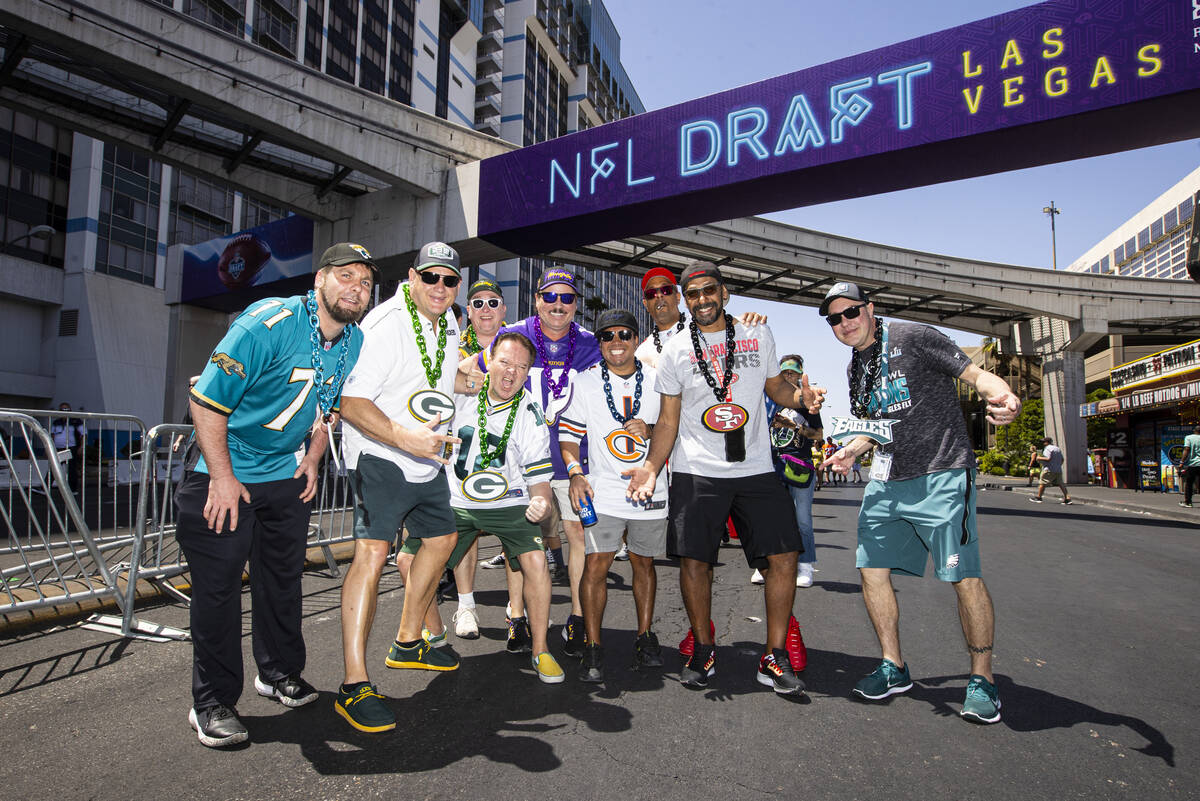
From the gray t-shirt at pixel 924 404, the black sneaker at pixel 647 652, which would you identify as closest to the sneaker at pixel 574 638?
the black sneaker at pixel 647 652

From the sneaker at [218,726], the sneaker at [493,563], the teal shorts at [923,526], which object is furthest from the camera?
the sneaker at [493,563]

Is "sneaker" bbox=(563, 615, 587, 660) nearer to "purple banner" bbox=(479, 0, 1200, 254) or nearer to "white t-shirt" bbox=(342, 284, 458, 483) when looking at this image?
"white t-shirt" bbox=(342, 284, 458, 483)

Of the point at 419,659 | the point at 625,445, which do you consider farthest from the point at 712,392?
the point at 419,659

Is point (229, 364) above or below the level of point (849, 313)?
below

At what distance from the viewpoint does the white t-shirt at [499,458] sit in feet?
12.1

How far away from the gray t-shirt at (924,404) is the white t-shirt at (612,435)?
130cm

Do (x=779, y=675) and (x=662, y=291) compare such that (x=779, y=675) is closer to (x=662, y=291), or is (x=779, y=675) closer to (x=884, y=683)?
(x=884, y=683)

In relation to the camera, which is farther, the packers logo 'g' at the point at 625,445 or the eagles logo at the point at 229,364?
the packers logo 'g' at the point at 625,445

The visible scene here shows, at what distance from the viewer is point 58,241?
30625mm

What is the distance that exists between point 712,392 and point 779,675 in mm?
1503

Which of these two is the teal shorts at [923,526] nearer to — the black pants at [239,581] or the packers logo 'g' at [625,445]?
the packers logo 'g' at [625,445]

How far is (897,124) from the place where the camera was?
9.29 m

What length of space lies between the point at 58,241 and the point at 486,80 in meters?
46.1

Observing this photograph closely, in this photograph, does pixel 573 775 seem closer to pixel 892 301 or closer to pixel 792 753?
pixel 792 753
